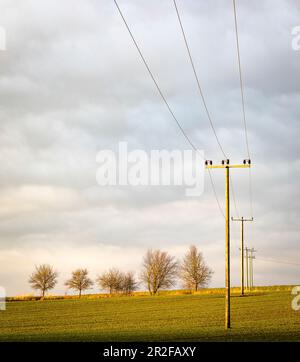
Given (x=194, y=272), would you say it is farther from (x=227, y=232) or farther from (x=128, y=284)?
(x=227, y=232)

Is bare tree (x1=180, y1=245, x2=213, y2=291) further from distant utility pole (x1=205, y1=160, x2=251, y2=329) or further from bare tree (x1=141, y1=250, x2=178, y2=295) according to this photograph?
distant utility pole (x1=205, y1=160, x2=251, y2=329)

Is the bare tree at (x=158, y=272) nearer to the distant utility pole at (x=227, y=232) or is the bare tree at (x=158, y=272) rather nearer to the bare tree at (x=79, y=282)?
the bare tree at (x=79, y=282)

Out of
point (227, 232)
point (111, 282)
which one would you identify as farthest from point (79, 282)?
point (227, 232)

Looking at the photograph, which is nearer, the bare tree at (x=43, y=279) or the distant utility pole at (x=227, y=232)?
the distant utility pole at (x=227, y=232)

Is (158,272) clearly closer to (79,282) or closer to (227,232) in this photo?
(79,282)

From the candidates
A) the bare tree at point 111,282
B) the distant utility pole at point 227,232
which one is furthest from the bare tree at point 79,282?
the distant utility pole at point 227,232

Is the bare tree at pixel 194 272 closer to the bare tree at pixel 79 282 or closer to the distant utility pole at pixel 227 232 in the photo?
the bare tree at pixel 79 282

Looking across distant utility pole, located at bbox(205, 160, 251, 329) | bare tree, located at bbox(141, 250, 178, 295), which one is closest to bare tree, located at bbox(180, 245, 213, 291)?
bare tree, located at bbox(141, 250, 178, 295)

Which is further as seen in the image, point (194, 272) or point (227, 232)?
point (194, 272)

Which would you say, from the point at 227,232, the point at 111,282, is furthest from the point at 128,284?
the point at 227,232

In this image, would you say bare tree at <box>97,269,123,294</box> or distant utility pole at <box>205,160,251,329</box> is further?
bare tree at <box>97,269,123,294</box>

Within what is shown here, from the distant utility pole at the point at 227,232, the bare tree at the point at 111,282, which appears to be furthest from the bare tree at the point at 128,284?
the distant utility pole at the point at 227,232
